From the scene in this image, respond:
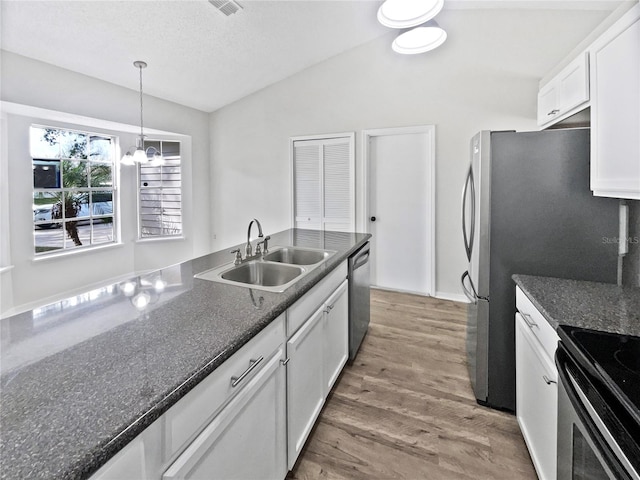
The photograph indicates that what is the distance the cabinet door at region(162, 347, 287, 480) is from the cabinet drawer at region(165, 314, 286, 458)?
0.03 m

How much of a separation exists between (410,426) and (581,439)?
105 cm

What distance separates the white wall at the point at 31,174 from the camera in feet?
11.1

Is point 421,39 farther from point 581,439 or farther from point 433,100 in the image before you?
point 581,439

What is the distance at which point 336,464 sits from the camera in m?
1.58

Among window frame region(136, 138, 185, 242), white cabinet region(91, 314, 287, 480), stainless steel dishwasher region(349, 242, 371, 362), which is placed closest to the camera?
white cabinet region(91, 314, 287, 480)

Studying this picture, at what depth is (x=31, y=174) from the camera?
368cm

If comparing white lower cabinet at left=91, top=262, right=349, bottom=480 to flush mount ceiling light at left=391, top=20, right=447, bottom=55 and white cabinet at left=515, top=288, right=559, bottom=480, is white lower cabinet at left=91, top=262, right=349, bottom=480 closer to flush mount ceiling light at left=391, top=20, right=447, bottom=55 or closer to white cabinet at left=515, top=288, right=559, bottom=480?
white cabinet at left=515, top=288, right=559, bottom=480

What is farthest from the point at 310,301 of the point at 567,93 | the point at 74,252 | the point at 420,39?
the point at 74,252

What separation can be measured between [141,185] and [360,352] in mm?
4267

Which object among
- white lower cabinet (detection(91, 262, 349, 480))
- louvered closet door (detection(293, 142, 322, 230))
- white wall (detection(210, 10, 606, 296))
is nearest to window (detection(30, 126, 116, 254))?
white wall (detection(210, 10, 606, 296))

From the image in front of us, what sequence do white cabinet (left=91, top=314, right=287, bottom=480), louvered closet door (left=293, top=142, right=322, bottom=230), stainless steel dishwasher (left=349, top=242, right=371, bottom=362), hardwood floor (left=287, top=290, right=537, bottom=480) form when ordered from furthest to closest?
louvered closet door (left=293, top=142, right=322, bottom=230)
stainless steel dishwasher (left=349, top=242, right=371, bottom=362)
hardwood floor (left=287, top=290, right=537, bottom=480)
white cabinet (left=91, top=314, right=287, bottom=480)

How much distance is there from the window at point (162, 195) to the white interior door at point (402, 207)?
313 cm

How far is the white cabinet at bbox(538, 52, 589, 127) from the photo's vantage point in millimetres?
1870

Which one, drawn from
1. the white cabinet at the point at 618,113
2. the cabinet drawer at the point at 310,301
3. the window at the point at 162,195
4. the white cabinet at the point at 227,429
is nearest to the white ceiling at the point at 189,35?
the window at the point at 162,195
